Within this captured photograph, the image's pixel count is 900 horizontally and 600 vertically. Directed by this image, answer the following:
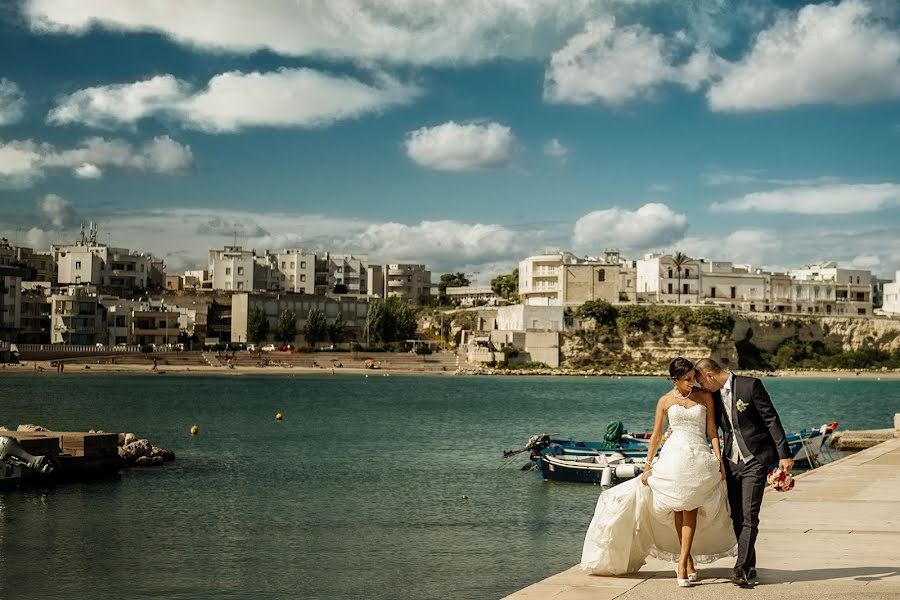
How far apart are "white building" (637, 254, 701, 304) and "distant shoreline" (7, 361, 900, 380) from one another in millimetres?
10757

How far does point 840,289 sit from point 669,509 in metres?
127

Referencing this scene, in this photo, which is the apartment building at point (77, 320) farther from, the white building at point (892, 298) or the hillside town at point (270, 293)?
the white building at point (892, 298)

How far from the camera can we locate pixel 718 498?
8938 millimetres

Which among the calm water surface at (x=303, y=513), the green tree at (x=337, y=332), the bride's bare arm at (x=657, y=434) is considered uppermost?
the green tree at (x=337, y=332)

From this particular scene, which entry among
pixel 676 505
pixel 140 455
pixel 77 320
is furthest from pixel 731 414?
pixel 77 320

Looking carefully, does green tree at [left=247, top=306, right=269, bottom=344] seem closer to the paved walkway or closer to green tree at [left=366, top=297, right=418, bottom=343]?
green tree at [left=366, top=297, right=418, bottom=343]

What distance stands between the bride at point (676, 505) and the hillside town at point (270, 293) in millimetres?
96163

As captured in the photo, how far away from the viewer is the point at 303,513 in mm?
22156

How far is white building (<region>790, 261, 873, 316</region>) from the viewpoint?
405 ft

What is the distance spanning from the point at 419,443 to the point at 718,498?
30.7 m

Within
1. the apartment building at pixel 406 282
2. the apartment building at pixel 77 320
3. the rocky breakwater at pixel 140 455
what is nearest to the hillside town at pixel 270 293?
the apartment building at pixel 77 320

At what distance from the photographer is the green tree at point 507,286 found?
13707cm

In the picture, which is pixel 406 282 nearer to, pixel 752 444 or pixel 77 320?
pixel 77 320

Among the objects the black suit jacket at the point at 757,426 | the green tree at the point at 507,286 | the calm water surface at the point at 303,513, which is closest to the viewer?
the black suit jacket at the point at 757,426
